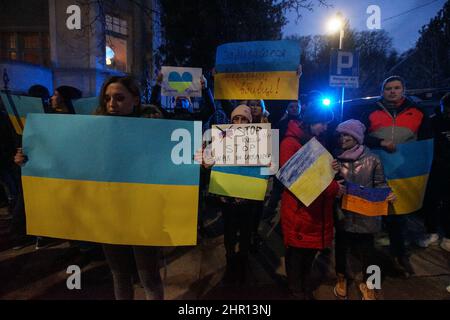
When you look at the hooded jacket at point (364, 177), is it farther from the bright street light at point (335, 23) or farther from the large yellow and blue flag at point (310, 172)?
the bright street light at point (335, 23)

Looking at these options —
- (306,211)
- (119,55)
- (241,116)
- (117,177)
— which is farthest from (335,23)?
(119,55)

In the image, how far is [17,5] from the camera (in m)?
11.5

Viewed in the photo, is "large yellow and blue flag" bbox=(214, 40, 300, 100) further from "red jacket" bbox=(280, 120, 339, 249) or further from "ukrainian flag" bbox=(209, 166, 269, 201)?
"ukrainian flag" bbox=(209, 166, 269, 201)

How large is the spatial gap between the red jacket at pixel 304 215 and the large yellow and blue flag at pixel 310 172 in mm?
134

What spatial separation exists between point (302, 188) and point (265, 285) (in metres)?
1.23

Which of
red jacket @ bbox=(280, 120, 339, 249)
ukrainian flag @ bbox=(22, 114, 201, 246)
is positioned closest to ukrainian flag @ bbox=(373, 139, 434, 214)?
red jacket @ bbox=(280, 120, 339, 249)

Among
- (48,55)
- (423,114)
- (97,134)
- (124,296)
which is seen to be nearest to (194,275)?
(124,296)

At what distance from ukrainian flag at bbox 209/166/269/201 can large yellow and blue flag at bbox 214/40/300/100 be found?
37.3 inches

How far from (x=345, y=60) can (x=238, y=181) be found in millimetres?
4858

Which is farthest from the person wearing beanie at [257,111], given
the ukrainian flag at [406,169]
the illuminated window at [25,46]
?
the illuminated window at [25,46]

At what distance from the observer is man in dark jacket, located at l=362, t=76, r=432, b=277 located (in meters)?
3.12

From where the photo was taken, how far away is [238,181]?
2.76m

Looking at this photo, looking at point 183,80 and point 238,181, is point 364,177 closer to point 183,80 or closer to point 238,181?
point 238,181

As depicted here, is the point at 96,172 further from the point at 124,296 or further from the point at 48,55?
the point at 48,55
